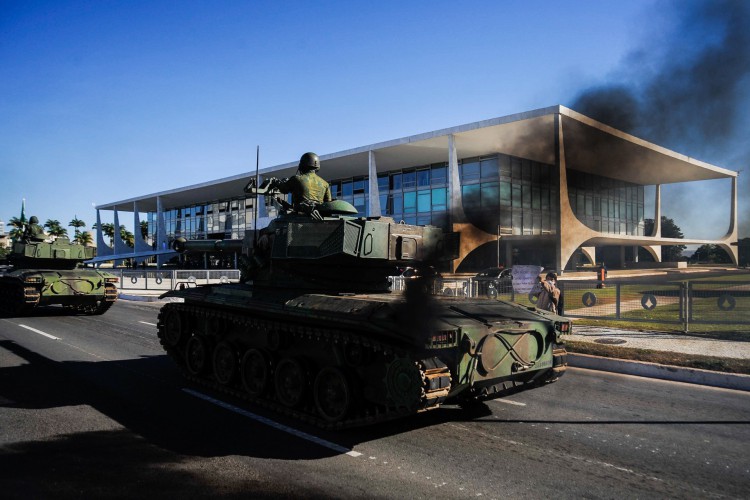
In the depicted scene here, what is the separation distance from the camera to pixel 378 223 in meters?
7.01

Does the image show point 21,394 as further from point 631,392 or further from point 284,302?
point 631,392

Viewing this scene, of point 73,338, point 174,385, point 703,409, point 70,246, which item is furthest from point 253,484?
point 70,246

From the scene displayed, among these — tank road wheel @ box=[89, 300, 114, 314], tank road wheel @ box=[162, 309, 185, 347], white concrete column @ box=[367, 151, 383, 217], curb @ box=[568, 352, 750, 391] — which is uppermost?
white concrete column @ box=[367, 151, 383, 217]

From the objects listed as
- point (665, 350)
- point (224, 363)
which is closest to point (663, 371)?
point (665, 350)

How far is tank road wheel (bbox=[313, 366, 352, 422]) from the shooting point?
6.01m

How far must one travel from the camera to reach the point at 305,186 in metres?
7.95

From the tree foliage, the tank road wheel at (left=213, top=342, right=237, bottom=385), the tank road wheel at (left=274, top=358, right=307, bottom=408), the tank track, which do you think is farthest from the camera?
the tree foliage

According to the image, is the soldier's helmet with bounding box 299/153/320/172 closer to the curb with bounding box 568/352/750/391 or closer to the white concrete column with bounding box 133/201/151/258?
the curb with bounding box 568/352/750/391

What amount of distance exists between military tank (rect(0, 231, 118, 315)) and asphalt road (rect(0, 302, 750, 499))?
901 centimetres

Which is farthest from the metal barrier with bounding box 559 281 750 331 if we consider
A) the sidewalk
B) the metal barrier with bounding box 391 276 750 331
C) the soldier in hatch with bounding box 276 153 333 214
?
the soldier in hatch with bounding box 276 153 333 214

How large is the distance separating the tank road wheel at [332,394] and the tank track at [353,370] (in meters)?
0.07

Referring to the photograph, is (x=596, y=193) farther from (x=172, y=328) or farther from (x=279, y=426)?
(x=172, y=328)

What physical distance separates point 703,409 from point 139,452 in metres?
7.23

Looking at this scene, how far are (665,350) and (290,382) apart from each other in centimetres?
818
